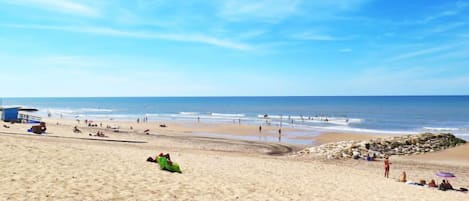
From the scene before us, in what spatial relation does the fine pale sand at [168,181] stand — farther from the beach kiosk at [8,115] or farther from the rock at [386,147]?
the beach kiosk at [8,115]

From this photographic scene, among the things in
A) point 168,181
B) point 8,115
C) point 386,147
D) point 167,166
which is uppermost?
point 8,115

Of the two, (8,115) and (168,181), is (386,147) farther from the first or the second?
(8,115)

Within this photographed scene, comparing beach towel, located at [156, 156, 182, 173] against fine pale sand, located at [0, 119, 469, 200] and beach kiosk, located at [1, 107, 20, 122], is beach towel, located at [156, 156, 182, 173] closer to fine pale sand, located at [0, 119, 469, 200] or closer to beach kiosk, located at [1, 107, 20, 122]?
fine pale sand, located at [0, 119, 469, 200]

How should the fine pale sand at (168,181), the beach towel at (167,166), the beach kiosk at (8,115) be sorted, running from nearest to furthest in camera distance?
the fine pale sand at (168,181) → the beach towel at (167,166) → the beach kiosk at (8,115)

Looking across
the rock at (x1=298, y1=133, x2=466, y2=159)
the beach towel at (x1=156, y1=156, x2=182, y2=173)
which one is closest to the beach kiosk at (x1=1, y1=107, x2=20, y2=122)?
the rock at (x1=298, y1=133, x2=466, y2=159)

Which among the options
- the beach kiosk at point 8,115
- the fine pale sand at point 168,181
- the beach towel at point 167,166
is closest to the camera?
the fine pale sand at point 168,181

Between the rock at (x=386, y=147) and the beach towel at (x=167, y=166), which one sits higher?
the beach towel at (x=167, y=166)

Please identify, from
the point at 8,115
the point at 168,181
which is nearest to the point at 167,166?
the point at 168,181

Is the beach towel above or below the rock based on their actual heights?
above

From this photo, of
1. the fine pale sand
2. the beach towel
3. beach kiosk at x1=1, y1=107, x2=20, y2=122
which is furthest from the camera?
beach kiosk at x1=1, y1=107, x2=20, y2=122

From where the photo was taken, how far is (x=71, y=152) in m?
16.0

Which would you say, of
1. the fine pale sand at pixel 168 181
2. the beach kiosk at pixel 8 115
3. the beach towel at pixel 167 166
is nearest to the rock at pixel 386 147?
the fine pale sand at pixel 168 181

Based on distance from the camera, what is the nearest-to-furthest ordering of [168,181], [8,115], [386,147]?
[168,181], [386,147], [8,115]

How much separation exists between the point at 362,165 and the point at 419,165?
409 cm
